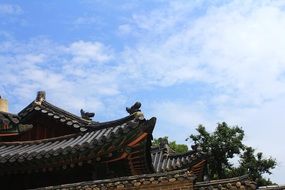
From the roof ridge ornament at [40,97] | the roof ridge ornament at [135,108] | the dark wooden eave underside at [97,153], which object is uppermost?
the roof ridge ornament at [40,97]

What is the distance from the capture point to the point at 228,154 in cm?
4553

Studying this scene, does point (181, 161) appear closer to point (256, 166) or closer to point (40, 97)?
point (40, 97)

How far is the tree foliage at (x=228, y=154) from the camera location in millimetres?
43875

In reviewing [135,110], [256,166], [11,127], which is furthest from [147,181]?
[256,166]

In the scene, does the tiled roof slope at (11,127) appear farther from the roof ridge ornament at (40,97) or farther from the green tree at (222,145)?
the green tree at (222,145)

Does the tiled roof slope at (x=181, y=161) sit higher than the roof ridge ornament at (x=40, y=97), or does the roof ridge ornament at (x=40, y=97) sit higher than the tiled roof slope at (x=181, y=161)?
the roof ridge ornament at (x=40, y=97)

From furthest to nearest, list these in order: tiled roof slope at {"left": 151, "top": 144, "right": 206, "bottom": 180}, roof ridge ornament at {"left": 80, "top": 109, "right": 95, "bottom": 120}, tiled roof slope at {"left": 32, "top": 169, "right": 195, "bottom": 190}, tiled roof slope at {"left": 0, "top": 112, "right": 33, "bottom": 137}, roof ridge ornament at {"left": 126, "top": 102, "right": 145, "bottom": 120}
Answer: tiled roof slope at {"left": 151, "top": 144, "right": 206, "bottom": 180} < roof ridge ornament at {"left": 80, "top": 109, "right": 95, "bottom": 120} < tiled roof slope at {"left": 0, "top": 112, "right": 33, "bottom": 137} < roof ridge ornament at {"left": 126, "top": 102, "right": 145, "bottom": 120} < tiled roof slope at {"left": 32, "top": 169, "right": 195, "bottom": 190}

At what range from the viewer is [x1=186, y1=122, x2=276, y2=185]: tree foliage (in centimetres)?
4388

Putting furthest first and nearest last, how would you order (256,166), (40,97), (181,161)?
1. (256,166)
2. (181,161)
3. (40,97)

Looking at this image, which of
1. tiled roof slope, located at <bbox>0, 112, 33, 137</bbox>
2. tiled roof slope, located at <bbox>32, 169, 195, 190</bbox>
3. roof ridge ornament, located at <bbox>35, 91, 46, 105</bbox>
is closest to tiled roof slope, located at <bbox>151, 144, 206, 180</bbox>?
roof ridge ornament, located at <bbox>35, 91, 46, 105</bbox>

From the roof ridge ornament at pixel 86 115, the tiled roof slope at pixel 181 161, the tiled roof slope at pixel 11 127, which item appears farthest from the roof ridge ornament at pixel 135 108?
the tiled roof slope at pixel 181 161

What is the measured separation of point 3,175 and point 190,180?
626cm

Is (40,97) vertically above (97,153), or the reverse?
(40,97)

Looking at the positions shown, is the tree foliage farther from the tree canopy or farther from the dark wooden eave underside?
the dark wooden eave underside
